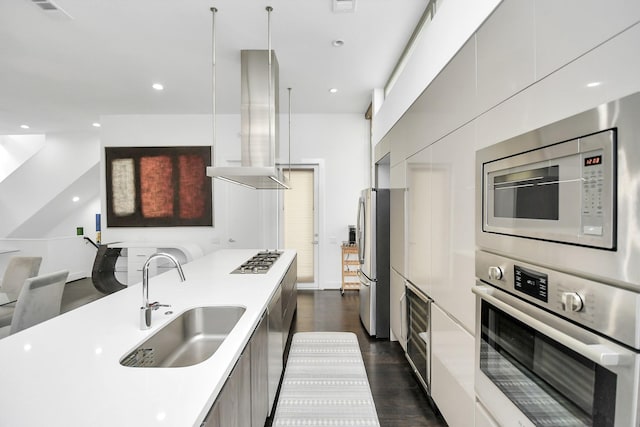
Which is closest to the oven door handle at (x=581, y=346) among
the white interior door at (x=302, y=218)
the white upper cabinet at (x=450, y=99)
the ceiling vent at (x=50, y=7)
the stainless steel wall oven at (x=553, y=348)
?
the stainless steel wall oven at (x=553, y=348)

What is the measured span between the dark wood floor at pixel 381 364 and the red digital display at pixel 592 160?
1852mm

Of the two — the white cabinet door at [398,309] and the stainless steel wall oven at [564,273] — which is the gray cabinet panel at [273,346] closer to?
the white cabinet door at [398,309]

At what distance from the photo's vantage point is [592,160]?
784 mm

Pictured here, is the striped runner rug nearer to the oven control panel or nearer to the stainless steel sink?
the stainless steel sink

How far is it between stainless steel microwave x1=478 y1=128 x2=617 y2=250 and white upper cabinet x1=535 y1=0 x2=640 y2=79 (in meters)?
0.25

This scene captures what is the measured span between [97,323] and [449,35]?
236cm

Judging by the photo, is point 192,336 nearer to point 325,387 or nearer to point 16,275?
point 325,387

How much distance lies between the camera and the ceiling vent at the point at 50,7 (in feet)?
7.75

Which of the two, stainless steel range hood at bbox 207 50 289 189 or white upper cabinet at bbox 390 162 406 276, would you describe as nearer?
white upper cabinet at bbox 390 162 406 276

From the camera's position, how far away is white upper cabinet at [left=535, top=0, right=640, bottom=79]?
73cm

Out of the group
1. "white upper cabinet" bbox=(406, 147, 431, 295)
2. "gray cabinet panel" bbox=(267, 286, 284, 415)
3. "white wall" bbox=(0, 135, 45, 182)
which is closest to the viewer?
"gray cabinet panel" bbox=(267, 286, 284, 415)

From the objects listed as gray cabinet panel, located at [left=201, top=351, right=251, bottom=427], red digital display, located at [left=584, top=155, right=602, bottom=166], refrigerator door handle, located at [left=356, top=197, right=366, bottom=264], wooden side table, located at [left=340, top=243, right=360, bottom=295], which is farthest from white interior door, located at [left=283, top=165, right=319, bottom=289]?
red digital display, located at [left=584, top=155, right=602, bottom=166]

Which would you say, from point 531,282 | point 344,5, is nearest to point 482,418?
point 531,282

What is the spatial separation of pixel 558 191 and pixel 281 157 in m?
4.55
